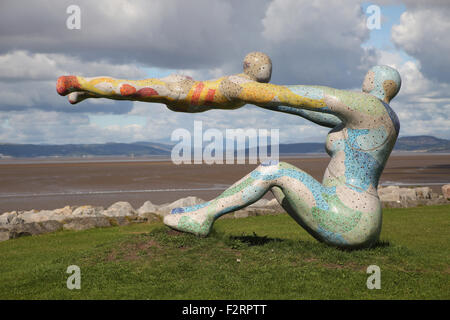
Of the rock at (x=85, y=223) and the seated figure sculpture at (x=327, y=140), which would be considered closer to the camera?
the seated figure sculpture at (x=327, y=140)

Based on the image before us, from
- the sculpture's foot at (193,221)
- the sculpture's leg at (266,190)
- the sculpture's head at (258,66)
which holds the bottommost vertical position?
the sculpture's foot at (193,221)

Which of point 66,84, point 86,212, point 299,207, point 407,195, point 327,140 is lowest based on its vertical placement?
point 86,212

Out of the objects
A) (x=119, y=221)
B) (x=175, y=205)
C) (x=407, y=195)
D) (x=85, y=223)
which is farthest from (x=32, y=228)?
(x=407, y=195)

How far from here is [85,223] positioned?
10.4 metres

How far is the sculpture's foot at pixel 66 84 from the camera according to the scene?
4.83 meters

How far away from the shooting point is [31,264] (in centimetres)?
671

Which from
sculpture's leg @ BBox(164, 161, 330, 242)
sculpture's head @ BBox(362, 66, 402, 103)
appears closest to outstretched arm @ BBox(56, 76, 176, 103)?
sculpture's leg @ BBox(164, 161, 330, 242)

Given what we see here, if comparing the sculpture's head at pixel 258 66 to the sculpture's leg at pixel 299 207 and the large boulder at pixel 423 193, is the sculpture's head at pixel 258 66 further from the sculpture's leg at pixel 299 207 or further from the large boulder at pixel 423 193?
the large boulder at pixel 423 193

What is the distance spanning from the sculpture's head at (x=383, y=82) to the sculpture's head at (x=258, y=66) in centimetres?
137

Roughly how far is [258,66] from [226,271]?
2.29 m

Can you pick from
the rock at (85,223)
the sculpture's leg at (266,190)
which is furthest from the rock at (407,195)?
the sculpture's leg at (266,190)

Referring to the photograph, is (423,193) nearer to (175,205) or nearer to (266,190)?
(175,205)

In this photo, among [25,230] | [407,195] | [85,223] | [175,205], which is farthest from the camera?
[407,195]

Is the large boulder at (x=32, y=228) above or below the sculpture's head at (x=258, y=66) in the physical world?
below
